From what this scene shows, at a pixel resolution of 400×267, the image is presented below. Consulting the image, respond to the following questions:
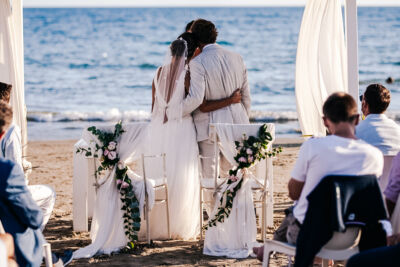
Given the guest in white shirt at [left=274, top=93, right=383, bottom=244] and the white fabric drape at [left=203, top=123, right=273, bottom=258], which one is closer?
the guest in white shirt at [left=274, top=93, right=383, bottom=244]

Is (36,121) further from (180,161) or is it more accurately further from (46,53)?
(46,53)

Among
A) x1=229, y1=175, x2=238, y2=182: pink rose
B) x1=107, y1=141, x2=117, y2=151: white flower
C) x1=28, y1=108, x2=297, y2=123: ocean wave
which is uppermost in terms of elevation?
x1=28, y1=108, x2=297, y2=123: ocean wave

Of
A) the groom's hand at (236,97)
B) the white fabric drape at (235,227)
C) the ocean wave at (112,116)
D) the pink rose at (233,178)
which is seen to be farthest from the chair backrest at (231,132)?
the ocean wave at (112,116)

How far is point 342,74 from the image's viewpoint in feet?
17.6

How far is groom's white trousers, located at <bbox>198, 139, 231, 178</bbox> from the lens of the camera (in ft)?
17.3

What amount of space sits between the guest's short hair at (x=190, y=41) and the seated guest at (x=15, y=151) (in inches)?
58.2

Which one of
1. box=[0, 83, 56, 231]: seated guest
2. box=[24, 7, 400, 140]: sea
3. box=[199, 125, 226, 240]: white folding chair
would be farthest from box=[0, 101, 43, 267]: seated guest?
box=[199, 125, 226, 240]: white folding chair

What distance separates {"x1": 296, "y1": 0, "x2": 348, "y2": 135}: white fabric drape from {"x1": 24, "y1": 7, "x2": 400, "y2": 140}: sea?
1887 mm

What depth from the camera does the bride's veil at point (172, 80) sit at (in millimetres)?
5113

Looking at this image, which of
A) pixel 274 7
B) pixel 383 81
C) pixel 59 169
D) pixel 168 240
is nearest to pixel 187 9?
pixel 274 7

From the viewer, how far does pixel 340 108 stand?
3117mm

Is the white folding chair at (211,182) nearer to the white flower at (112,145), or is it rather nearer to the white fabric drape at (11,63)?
the white flower at (112,145)

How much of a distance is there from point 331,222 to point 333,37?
267 cm

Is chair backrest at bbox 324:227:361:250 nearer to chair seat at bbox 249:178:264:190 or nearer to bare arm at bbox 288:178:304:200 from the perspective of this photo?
bare arm at bbox 288:178:304:200
